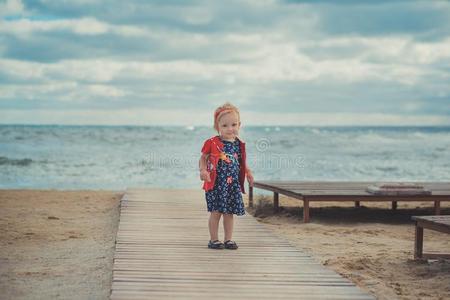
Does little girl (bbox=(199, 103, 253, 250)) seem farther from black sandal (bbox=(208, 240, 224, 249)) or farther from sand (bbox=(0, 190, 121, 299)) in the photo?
sand (bbox=(0, 190, 121, 299))

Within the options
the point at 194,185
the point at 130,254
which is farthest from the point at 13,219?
the point at 194,185

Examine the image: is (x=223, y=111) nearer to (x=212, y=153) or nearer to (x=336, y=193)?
(x=212, y=153)

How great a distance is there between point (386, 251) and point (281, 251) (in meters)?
2.14

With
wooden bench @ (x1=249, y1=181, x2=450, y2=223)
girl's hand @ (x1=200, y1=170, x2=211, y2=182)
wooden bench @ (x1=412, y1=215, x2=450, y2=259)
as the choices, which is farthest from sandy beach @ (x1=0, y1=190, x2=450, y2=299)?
girl's hand @ (x1=200, y1=170, x2=211, y2=182)

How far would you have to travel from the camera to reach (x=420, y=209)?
1230 cm

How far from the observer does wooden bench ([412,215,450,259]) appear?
648 cm

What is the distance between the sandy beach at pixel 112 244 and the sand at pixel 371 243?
0.01 meters

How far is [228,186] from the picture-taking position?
650 centimetres

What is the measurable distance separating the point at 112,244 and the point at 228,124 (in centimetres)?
268

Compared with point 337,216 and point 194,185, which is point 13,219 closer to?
point 337,216

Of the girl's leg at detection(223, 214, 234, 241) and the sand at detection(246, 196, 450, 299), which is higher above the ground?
the girl's leg at detection(223, 214, 234, 241)

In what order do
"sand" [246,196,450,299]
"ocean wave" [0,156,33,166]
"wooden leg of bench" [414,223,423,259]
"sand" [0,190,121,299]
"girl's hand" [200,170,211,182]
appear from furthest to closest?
"ocean wave" [0,156,33,166]
"wooden leg of bench" [414,223,423,259]
"girl's hand" [200,170,211,182]
"sand" [246,196,450,299]
"sand" [0,190,121,299]

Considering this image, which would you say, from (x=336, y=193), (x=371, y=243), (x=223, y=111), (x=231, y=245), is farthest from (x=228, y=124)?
(x=336, y=193)

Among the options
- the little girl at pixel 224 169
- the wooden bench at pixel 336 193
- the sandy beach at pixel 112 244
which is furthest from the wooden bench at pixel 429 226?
the wooden bench at pixel 336 193
